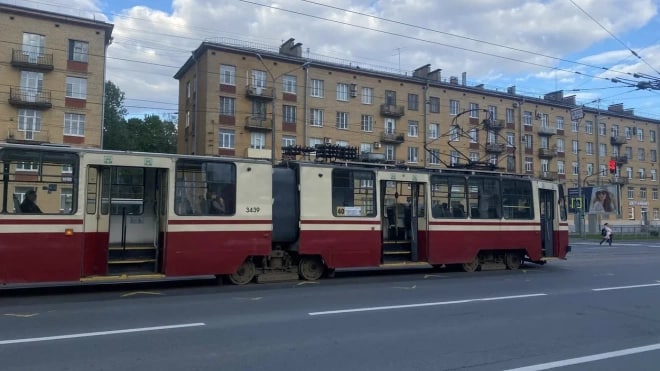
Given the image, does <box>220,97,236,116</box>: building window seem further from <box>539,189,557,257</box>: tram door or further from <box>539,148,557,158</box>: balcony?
<box>539,148,557,158</box>: balcony

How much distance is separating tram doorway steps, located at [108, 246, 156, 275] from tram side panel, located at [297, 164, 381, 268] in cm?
345

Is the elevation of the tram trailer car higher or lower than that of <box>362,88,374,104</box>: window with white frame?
A: lower

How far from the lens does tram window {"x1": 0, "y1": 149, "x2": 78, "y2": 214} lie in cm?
1077

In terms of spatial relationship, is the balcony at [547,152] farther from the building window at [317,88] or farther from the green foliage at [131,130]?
the green foliage at [131,130]

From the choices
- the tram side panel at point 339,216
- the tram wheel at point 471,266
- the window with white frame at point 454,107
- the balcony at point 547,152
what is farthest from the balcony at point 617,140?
the tram side panel at point 339,216

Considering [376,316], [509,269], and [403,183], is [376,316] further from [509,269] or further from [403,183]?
[509,269]

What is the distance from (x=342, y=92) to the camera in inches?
1989

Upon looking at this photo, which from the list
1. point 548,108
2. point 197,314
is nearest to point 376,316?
point 197,314

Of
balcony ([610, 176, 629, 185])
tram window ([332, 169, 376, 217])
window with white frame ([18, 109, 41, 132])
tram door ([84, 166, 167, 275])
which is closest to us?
tram door ([84, 166, 167, 275])

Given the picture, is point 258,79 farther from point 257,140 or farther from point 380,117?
point 380,117

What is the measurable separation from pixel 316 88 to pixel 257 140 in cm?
719

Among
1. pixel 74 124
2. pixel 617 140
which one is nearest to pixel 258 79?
pixel 74 124

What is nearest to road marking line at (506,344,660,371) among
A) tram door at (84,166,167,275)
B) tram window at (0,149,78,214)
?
tram door at (84,166,167,275)

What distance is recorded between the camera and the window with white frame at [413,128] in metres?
54.5
